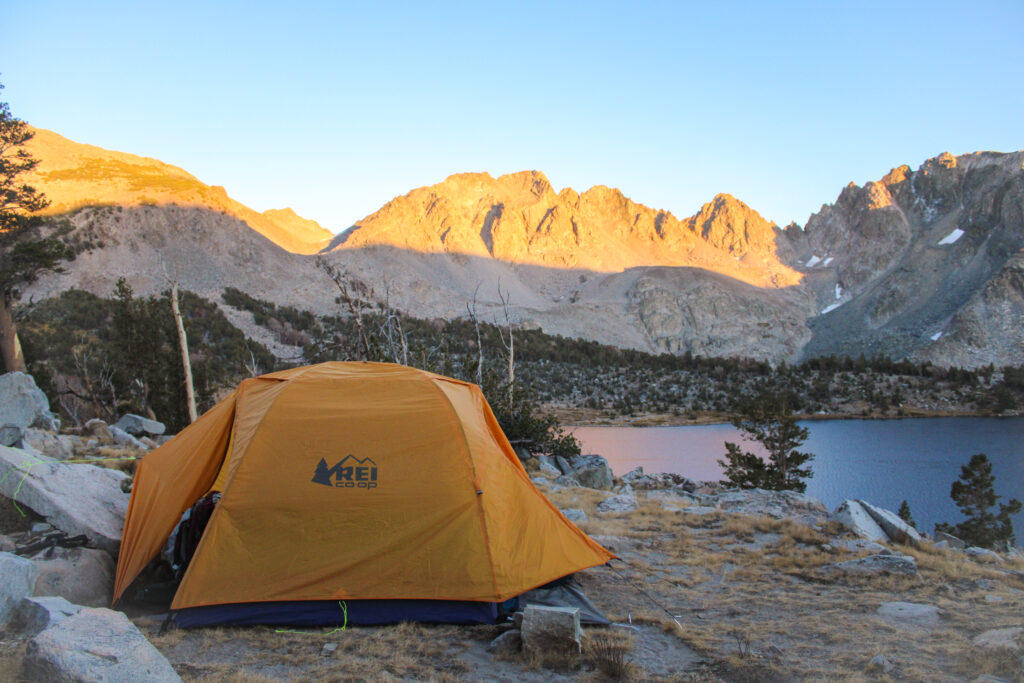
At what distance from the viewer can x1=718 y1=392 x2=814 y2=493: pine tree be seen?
21.1 metres

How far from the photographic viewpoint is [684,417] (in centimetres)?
5638

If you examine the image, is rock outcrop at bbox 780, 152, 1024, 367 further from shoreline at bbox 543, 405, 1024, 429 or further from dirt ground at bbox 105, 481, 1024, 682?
dirt ground at bbox 105, 481, 1024, 682

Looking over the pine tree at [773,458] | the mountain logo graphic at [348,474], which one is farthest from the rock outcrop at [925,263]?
the mountain logo graphic at [348,474]

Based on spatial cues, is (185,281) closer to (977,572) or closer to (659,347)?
(977,572)

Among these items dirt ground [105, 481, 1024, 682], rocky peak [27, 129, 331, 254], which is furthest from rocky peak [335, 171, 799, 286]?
dirt ground [105, 481, 1024, 682]

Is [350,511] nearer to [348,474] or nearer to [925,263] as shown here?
[348,474]

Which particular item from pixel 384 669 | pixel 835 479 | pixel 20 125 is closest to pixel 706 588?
pixel 384 669

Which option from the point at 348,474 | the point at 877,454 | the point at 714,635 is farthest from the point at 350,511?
the point at 877,454

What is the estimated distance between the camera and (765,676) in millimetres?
4660

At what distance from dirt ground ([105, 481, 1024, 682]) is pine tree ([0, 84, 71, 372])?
55.2ft

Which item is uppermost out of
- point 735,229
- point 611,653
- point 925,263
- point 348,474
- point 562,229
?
point 735,229

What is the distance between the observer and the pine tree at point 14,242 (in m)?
17.3

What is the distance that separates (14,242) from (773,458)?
26298 mm

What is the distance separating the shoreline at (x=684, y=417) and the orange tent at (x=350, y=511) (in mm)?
45945
